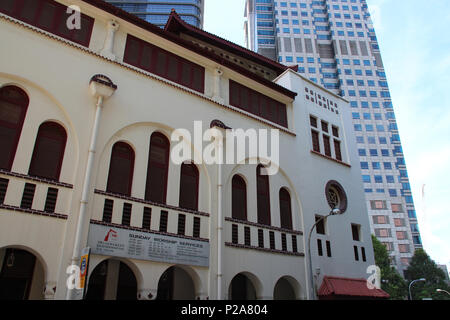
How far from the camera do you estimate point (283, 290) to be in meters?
18.5

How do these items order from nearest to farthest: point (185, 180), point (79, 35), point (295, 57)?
point (79, 35) → point (185, 180) → point (295, 57)

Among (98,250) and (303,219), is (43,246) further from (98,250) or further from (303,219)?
(303,219)

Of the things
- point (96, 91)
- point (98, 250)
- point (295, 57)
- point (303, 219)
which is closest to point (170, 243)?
point (98, 250)

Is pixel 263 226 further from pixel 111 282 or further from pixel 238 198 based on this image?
pixel 111 282

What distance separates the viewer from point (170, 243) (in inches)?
530

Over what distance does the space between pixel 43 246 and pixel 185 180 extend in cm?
635

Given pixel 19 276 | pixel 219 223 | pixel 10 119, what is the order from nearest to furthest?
pixel 10 119
pixel 19 276
pixel 219 223

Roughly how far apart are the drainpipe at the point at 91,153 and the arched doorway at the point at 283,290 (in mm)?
11116

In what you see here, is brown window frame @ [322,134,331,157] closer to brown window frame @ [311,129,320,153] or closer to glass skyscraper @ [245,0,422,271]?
brown window frame @ [311,129,320,153]

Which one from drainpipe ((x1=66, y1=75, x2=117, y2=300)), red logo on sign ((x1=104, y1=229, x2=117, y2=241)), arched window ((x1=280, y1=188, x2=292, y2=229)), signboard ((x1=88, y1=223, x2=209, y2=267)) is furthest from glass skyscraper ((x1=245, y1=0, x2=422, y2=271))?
drainpipe ((x1=66, y1=75, x2=117, y2=300))

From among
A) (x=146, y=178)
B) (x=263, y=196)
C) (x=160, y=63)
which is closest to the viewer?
(x=146, y=178)

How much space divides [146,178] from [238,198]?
16.3 feet

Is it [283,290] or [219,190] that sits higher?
[219,190]

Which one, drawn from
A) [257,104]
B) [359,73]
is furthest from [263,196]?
[359,73]
